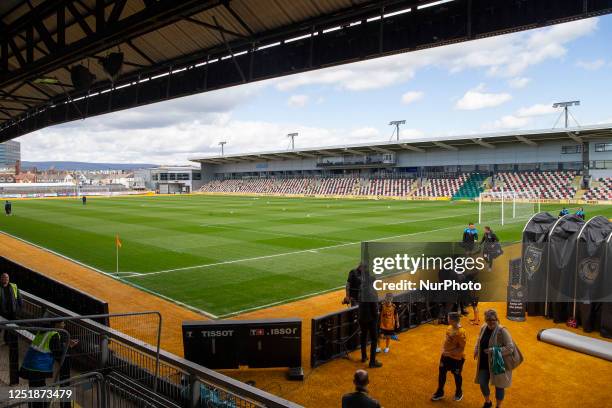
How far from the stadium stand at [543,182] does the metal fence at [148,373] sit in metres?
60.7

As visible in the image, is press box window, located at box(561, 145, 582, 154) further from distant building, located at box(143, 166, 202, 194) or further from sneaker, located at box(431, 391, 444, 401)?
distant building, located at box(143, 166, 202, 194)

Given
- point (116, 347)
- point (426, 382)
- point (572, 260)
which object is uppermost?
point (572, 260)

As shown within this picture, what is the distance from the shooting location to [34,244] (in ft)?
77.0

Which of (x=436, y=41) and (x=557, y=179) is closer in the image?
(x=436, y=41)

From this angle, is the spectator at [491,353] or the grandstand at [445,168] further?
the grandstand at [445,168]

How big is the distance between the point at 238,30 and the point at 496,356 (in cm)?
792

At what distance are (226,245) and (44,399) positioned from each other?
59.4ft

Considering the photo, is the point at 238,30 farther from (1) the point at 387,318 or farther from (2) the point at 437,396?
(2) the point at 437,396

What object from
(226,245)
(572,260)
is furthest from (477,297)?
(226,245)

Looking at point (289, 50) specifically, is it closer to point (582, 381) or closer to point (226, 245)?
point (582, 381)

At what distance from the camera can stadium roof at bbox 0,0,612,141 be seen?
7.23 metres

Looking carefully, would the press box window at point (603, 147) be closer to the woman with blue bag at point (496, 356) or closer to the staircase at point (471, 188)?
the staircase at point (471, 188)

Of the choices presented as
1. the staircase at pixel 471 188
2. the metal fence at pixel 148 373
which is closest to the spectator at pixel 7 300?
the metal fence at pixel 148 373

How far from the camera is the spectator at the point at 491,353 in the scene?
6.14 metres
